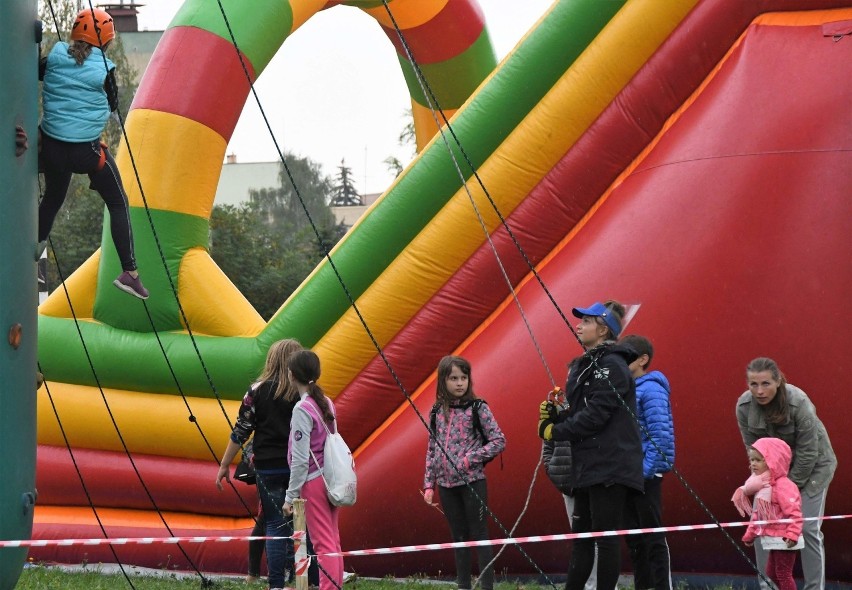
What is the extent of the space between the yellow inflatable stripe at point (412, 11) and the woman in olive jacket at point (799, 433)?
5.10 m

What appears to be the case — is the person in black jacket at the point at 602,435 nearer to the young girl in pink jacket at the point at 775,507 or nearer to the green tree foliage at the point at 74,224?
the young girl in pink jacket at the point at 775,507

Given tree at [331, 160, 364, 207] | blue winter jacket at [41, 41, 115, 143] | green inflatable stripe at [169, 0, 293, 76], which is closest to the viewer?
blue winter jacket at [41, 41, 115, 143]

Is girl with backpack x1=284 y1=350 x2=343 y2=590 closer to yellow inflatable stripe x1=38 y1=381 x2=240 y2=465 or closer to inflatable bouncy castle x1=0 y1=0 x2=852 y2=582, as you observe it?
inflatable bouncy castle x1=0 y1=0 x2=852 y2=582

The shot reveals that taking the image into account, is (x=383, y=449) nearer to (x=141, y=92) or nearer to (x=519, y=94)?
(x=519, y=94)

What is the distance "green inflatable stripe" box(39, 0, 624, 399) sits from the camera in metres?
6.52

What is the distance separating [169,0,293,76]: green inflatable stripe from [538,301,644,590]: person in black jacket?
331 cm

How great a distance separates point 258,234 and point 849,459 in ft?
82.0

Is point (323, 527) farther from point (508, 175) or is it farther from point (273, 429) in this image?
point (508, 175)

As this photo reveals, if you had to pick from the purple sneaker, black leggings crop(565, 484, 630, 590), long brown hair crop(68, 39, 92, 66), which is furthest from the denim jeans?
long brown hair crop(68, 39, 92, 66)

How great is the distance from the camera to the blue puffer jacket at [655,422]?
5312 mm

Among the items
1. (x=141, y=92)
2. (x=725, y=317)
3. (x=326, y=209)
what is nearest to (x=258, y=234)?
(x=326, y=209)

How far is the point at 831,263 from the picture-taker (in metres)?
5.89

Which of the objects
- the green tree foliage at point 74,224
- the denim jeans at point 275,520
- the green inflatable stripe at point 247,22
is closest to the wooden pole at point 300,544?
the denim jeans at point 275,520

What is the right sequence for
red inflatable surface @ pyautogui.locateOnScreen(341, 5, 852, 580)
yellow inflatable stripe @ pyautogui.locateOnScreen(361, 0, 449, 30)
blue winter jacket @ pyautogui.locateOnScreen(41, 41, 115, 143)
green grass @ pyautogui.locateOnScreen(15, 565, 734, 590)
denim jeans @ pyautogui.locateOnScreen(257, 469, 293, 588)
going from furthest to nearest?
1. yellow inflatable stripe @ pyautogui.locateOnScreen(361, 0, 449, 30)
2. green grass @ pyautogui.locateOnScreen(15, 565, 734, 590)
3. red inflatable surface @ pyautogui.locateOnScreen(341, 5, 852, 580)
4. denim jeans @ pyautogui.locateOnScreen(257, 469, 293, 588)
5. blue winter jacket @ pyautogui.locateOnScreen(41, 41, 115, 143)
